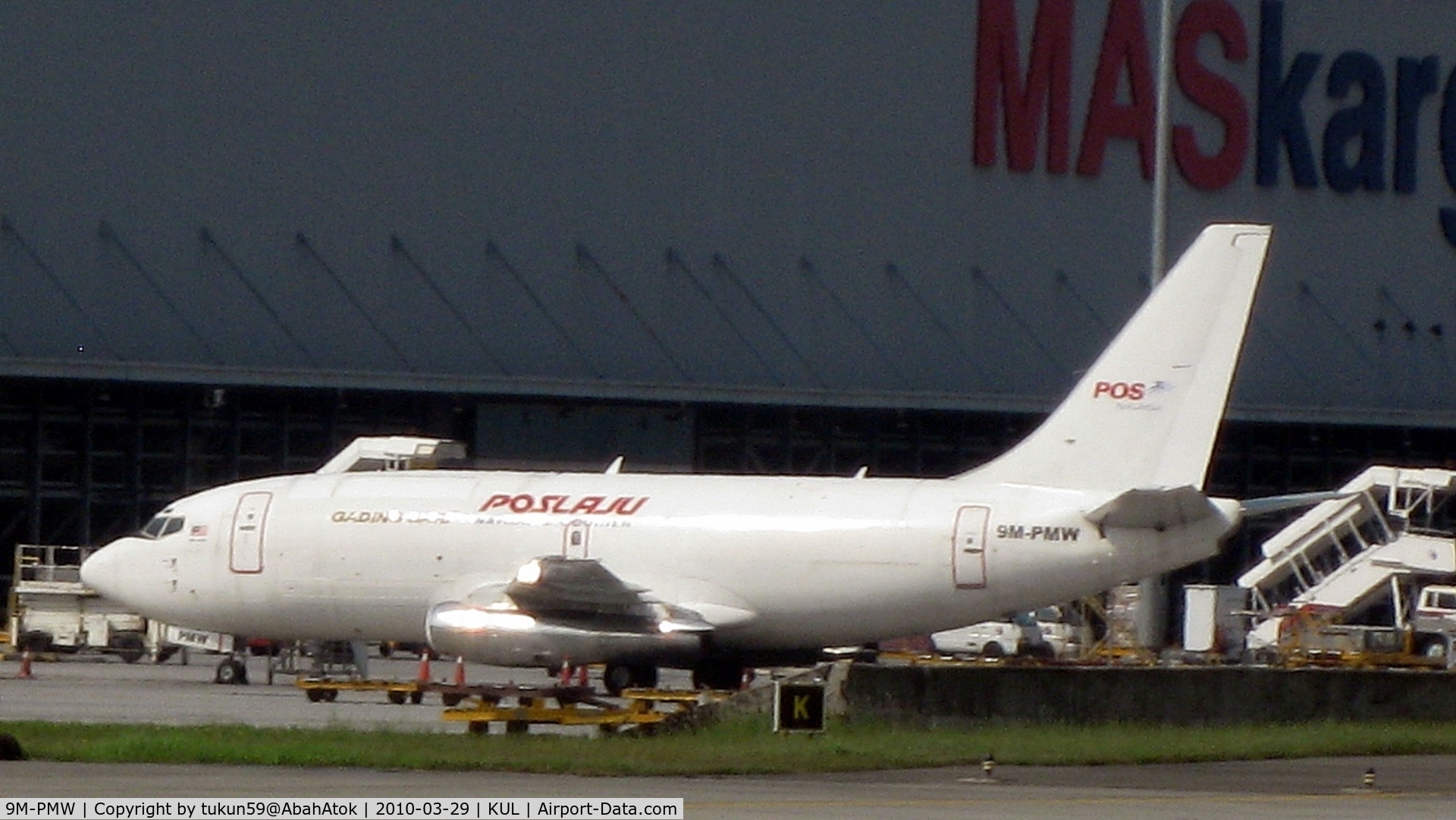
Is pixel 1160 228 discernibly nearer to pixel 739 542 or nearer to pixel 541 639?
pixel 739 542

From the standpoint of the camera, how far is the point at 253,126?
2108 inches

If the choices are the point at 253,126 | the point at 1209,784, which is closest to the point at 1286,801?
the point at 1209,784

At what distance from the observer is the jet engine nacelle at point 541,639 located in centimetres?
3403

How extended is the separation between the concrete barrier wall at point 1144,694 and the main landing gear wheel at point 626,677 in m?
6.33

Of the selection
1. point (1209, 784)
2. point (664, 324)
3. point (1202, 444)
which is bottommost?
point (1209, 784)

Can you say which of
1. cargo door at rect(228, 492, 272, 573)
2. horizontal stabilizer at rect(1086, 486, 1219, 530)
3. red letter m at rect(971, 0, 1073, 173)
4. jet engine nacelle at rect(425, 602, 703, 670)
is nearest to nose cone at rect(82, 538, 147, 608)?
cargo door at rect(228, 492, 272, 573)

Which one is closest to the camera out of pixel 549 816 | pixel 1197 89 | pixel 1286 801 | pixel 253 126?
pixel 549 816

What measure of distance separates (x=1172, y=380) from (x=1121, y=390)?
683 mm

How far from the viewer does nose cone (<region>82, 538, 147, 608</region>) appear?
3866cm

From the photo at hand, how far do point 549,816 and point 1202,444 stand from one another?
1678cm

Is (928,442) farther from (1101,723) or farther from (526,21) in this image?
(1101,723)

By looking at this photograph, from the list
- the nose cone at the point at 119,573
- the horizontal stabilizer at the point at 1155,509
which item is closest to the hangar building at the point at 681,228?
the nose cone at the point at 119,573

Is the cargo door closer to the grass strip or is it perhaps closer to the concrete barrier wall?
the grass strip

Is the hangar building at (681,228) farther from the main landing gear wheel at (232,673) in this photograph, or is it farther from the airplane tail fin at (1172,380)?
the airplane tail fin at (1172,380)
